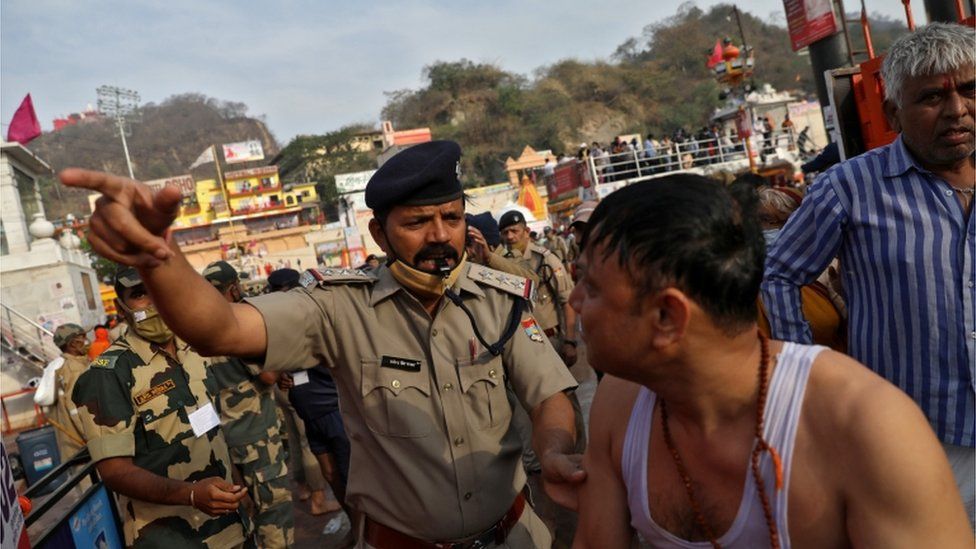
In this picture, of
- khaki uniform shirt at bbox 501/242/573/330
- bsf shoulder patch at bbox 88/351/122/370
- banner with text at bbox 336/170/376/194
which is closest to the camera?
bsf shoulder patch at bbox 88/351/122/370

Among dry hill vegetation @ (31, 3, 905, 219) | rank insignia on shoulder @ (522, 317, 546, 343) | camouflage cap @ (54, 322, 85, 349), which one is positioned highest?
dry hill vegetation @ (31, 3, 905, 219)

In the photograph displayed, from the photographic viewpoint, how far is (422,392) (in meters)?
2.36

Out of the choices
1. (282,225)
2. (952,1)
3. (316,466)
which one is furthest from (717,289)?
(282,225)

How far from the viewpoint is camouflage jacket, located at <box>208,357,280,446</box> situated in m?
5.14

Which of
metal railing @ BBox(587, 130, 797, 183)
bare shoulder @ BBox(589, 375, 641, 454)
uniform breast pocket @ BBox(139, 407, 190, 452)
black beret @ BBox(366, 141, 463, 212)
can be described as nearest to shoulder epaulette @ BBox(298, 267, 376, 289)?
black beret @ BBox(366, 141, 463, 212)

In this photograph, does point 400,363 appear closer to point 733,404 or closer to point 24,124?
point 733,404

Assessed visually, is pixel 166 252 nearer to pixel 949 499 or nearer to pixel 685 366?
pixel 685 366

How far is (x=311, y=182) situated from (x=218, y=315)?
72.9 m

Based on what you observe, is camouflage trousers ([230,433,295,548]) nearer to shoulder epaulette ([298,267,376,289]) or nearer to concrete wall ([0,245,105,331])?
shoulder epaulette ([298,267,376,289])

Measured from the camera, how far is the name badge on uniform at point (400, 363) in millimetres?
2350

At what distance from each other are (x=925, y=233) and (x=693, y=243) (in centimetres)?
132

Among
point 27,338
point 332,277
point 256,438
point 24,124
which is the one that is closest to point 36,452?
point 256,438

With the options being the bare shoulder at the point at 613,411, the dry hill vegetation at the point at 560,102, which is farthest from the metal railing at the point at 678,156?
the dry hill vegetation at the point at 560,102

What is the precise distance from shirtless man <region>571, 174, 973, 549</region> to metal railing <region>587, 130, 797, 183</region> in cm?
2327
